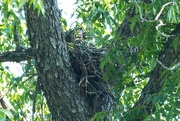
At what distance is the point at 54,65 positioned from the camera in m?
2.70

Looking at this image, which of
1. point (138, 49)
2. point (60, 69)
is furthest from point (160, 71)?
point (60, 69)

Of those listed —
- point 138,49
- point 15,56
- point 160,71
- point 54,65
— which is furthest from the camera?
point 15,56

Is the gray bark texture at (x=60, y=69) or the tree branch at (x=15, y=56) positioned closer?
the gray bark texture at (x=60, y=69)

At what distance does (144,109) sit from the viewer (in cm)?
240

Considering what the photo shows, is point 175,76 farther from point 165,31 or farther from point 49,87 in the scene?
point 49,87

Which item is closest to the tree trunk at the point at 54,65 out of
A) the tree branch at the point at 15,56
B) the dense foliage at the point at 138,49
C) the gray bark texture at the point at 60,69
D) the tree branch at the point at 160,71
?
the gray bark texture at the point at 60,69

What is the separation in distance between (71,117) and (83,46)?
19.9 inches

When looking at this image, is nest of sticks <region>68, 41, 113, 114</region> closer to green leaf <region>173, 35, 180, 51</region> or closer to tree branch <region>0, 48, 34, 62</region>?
tree branch <region>0, 48, 34, 62</region>

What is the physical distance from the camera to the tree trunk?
265 cm

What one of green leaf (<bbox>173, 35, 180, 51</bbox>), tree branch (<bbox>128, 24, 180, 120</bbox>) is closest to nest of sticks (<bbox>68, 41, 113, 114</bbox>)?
tree branch (<bbox>128, 24, 180, 120</bbox>)

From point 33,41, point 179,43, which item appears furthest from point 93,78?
point 179,43

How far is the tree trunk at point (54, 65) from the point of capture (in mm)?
2654

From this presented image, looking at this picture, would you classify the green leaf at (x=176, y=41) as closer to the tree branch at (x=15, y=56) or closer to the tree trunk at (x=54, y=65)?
the tree trunk at (x=54, y=65)

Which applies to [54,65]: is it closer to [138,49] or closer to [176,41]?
[138,49]
